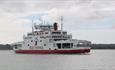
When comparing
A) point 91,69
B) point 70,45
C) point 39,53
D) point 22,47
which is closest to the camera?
point 91,69

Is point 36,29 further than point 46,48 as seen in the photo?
Yes

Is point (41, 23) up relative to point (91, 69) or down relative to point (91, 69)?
up

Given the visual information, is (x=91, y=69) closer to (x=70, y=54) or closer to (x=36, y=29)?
(x=70, y=54)

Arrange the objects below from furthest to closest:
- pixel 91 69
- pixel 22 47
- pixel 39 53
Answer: pixel 22 47, pixel 39 53, pixel 91 69

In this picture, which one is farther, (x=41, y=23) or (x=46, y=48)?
(x=41, y=23)

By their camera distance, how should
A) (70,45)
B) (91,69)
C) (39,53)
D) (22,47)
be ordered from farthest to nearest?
(22,47), (39,53), (70,45), (91,69)

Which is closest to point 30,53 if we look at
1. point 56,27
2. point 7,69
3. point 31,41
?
point 31,41

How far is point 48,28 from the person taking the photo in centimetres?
12319

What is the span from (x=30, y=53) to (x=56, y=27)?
37.5ft

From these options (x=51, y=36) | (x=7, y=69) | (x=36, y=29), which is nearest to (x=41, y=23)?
(x=36, y=29)

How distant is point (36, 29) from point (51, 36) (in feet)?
32.2

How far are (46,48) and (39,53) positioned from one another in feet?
13.3

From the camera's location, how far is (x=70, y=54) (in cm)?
11662

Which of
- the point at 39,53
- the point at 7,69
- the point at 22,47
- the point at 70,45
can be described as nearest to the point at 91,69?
the point at 7,69
